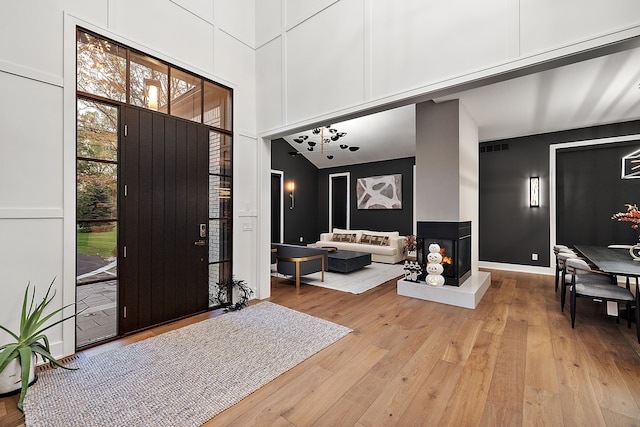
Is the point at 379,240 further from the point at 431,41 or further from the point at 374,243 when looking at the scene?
the point at 431,41

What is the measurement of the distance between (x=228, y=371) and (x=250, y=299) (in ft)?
6.25

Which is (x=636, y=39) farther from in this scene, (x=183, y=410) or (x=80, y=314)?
(x=80, y=314)

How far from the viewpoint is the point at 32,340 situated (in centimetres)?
216

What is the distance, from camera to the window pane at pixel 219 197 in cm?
378

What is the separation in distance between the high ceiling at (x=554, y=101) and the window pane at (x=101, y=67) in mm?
4103

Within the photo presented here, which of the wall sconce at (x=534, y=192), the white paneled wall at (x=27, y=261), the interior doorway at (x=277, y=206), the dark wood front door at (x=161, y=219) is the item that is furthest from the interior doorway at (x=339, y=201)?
the white paneled wall at (x=27, y=261)

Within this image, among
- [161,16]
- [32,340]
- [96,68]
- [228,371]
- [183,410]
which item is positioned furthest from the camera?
[161,16]

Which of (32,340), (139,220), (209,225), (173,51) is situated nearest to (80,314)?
(32,340)

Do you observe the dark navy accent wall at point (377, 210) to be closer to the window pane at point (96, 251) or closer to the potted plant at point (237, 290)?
the potted plant at point (237, 290)

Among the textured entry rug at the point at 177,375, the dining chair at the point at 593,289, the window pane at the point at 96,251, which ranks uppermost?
the window pane at the point at 96,251

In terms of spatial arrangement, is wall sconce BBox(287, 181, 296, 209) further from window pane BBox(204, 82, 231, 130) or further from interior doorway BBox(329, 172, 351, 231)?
window pane BBox(204, 82, 231, 130)

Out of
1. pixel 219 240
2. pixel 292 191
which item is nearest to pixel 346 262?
pixel 219 240

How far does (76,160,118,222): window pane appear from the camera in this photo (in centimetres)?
269

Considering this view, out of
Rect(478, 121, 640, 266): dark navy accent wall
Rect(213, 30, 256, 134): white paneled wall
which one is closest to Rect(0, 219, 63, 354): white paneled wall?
Rect(213, 30, 256, 134): white paneled wall
